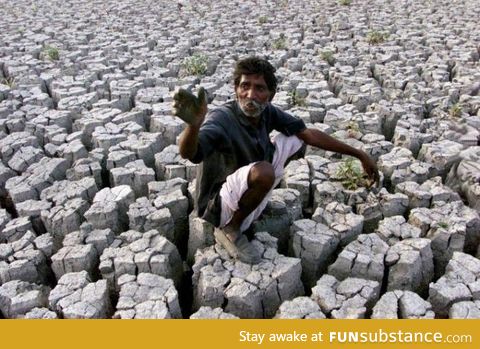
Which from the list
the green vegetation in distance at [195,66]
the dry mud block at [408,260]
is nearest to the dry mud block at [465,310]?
the dry mud block at [408,260]

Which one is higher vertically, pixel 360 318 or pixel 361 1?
pixel 361 1

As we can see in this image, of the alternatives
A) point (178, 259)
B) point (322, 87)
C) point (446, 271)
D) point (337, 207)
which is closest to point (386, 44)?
point (322, 87)

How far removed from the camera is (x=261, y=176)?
2166 mm

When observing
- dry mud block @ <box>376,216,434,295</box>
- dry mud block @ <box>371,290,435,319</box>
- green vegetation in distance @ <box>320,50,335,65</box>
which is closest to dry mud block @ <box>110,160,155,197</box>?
dry mud block @ <box>376,216,434,295</box>

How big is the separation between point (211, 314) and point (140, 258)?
521mm

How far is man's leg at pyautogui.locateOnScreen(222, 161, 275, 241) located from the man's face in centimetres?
30

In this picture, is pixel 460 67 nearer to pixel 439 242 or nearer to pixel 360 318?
pixel 439 242

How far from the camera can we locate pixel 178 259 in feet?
8.02

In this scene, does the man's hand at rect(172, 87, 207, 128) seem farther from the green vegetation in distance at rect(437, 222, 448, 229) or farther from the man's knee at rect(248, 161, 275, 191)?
the green vegetation in distance at rect(437, 222, 448, 229)

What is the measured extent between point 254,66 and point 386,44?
152 inches

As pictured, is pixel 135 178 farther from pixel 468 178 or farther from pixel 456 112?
pixel 456 112

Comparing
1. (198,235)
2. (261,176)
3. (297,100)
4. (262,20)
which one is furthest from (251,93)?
(262,20)

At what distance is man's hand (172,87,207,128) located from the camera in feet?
5.85

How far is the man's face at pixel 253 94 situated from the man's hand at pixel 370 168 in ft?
2.60
